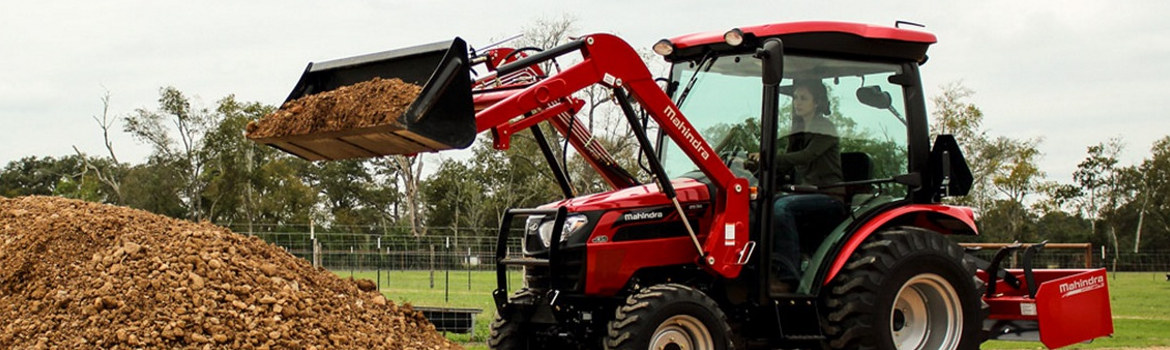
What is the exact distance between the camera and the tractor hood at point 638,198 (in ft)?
24.6

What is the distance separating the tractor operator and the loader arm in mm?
305

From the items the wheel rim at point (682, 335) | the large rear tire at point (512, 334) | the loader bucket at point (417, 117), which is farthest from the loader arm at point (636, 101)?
the large rear tire at point (512, 334)

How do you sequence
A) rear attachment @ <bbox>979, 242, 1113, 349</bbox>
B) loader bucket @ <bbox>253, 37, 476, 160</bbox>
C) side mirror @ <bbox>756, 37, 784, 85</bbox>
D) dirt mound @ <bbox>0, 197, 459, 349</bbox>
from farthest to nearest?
rear attachment @ <bbox>979, 242, 1113, 349</bbox>, side mirror @ <bbox>756, 37, 784, 85</bbox>, dirt mound @ <bbox>0, 197, 459, 349</bbox>, loader bucket @ <bbox>253, 37, 476, 160</bbox>

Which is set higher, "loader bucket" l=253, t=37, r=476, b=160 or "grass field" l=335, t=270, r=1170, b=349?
"loader bucket" l=253, t=37, r=476, b=160

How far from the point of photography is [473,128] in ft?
21.7

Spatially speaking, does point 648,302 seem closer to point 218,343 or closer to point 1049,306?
point 218,343

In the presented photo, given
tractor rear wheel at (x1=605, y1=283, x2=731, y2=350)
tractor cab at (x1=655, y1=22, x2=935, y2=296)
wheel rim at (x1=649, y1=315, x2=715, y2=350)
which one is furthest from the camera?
tractor cab at (x1=655, y1=22, x2=935, y2=296)

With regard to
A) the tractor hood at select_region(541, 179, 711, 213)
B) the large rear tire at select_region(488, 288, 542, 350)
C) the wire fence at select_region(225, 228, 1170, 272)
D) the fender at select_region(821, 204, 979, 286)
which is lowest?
the large rear tire at select_region(488, 288, 542, 350)

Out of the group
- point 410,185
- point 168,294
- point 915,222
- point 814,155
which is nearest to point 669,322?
point 814,155

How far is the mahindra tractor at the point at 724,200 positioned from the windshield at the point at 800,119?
13mm

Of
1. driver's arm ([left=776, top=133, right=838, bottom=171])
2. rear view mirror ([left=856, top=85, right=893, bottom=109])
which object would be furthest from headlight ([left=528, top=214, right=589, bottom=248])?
rear view mirror ([left=856, top=85, right=893, bottom=109])

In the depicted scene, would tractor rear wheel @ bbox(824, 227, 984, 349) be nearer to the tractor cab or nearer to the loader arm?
the tractor cab

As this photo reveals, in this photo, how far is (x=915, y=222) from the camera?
8438 millimetres

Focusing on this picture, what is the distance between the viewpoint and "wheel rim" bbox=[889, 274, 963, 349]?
8.15 metres
